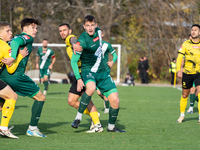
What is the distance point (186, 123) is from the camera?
7910 millimetres

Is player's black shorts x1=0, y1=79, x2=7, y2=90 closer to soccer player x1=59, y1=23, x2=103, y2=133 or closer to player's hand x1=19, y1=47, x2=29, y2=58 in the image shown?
player's hand x1=19, y1=47, x2=29, y2=58

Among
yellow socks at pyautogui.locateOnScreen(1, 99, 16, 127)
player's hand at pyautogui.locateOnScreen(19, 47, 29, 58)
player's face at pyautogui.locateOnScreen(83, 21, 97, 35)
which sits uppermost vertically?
player's face at pyautogui.locateOnScreen(83, 21, 97, 35)

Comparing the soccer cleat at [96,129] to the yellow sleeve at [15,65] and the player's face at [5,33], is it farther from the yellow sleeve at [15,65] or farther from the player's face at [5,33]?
the player's face at [5,33]

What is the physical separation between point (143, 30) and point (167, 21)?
7.54ft

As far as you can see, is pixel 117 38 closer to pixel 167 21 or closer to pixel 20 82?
pixel 167 21

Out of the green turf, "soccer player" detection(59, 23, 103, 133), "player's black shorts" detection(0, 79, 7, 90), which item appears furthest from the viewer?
"soccer player" detection(59, 23, 103, 133)

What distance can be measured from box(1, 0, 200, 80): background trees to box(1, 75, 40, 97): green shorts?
1906 centimetres

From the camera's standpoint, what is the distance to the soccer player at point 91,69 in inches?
246

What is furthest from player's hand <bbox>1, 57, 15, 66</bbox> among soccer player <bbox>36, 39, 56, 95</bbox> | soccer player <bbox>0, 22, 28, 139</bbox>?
soccer player <bbox>36, 39, 56, 95</bbox>

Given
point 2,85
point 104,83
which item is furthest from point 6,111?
point 104,83

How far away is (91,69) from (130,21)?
2453 cm

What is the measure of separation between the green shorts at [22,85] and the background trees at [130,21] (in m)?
19.1

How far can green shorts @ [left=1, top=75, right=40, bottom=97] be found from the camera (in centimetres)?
579

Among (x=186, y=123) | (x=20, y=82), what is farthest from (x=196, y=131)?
(x=20, y=82)
